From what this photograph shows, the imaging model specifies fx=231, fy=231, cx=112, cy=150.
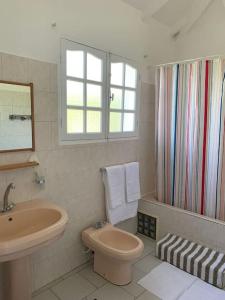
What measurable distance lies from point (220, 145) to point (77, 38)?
5.40ft

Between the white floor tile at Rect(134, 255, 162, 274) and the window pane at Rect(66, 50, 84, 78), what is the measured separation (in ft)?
6.22

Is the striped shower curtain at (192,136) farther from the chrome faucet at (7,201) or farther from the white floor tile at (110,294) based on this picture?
the chrome faucet at (7,201)

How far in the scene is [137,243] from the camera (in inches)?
80.0

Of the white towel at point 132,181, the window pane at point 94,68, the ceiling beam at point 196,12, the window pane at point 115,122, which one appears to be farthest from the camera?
the ceiling beam at point 196,12

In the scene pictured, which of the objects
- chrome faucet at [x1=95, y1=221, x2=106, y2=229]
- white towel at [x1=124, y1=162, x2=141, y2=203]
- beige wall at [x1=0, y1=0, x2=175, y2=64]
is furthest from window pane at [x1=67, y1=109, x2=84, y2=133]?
chrome faucet at [x1=95, y1=221, x2=106, y2=229]

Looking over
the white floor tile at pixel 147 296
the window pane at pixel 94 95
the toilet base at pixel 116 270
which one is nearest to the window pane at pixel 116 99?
the window pane at pixel 94 95

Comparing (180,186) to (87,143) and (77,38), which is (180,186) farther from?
(77,38)

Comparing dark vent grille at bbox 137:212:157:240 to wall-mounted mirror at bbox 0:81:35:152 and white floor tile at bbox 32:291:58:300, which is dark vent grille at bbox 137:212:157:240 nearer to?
white floor tile at bbox 32:291:58:300

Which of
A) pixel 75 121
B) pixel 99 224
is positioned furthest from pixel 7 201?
pixel 99 224

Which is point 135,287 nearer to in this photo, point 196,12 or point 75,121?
point 75,121

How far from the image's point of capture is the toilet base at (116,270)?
1994 mm

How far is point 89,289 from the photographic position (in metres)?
1.96

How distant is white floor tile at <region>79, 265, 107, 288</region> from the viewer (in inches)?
80.2

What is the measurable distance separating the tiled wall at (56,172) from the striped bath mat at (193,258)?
2.46 ft
